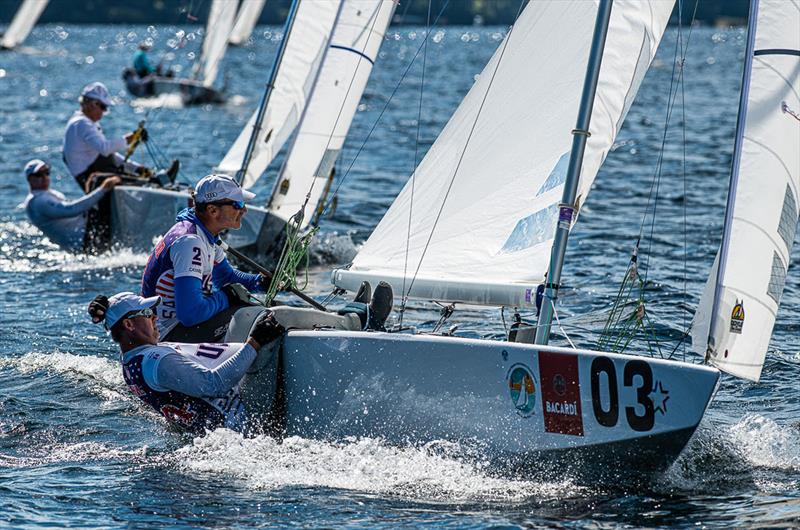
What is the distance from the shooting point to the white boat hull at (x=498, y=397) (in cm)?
536

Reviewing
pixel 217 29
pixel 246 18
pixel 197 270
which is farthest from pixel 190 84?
pixel 197 270

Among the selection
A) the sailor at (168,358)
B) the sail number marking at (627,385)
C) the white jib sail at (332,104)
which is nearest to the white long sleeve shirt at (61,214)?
the white jib sail at (332,104)

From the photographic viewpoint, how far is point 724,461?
607 centimetres

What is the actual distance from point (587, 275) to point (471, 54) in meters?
54.1

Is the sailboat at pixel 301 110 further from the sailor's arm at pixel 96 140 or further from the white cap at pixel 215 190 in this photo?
the white cap at pixel 215 190

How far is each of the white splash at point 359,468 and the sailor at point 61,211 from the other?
590 centimetres

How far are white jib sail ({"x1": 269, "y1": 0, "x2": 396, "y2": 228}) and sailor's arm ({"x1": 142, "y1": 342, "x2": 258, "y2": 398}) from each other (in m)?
4.06

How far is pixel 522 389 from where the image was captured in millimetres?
5586

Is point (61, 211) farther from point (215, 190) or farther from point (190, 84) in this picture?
point (190, 84)


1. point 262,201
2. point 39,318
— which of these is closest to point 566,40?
point 39,318

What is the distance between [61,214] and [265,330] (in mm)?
6274

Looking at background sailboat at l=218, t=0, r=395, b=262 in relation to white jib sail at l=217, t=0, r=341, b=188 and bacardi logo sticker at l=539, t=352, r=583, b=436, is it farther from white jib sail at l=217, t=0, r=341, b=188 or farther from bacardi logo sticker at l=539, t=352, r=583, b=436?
bacardi logo sticker at l=539, t=352, r=583, b=436

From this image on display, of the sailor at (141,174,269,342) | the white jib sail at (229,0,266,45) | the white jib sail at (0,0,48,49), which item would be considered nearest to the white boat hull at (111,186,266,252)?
the sailor at (141,174,269,342)

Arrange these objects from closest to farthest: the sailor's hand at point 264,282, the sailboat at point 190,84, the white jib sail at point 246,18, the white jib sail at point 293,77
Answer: the sailor's hand at point 264,282 → the white jib sail at point 293,77 → the white jib sail at point 246,18 → the sailboat at point 190,84
